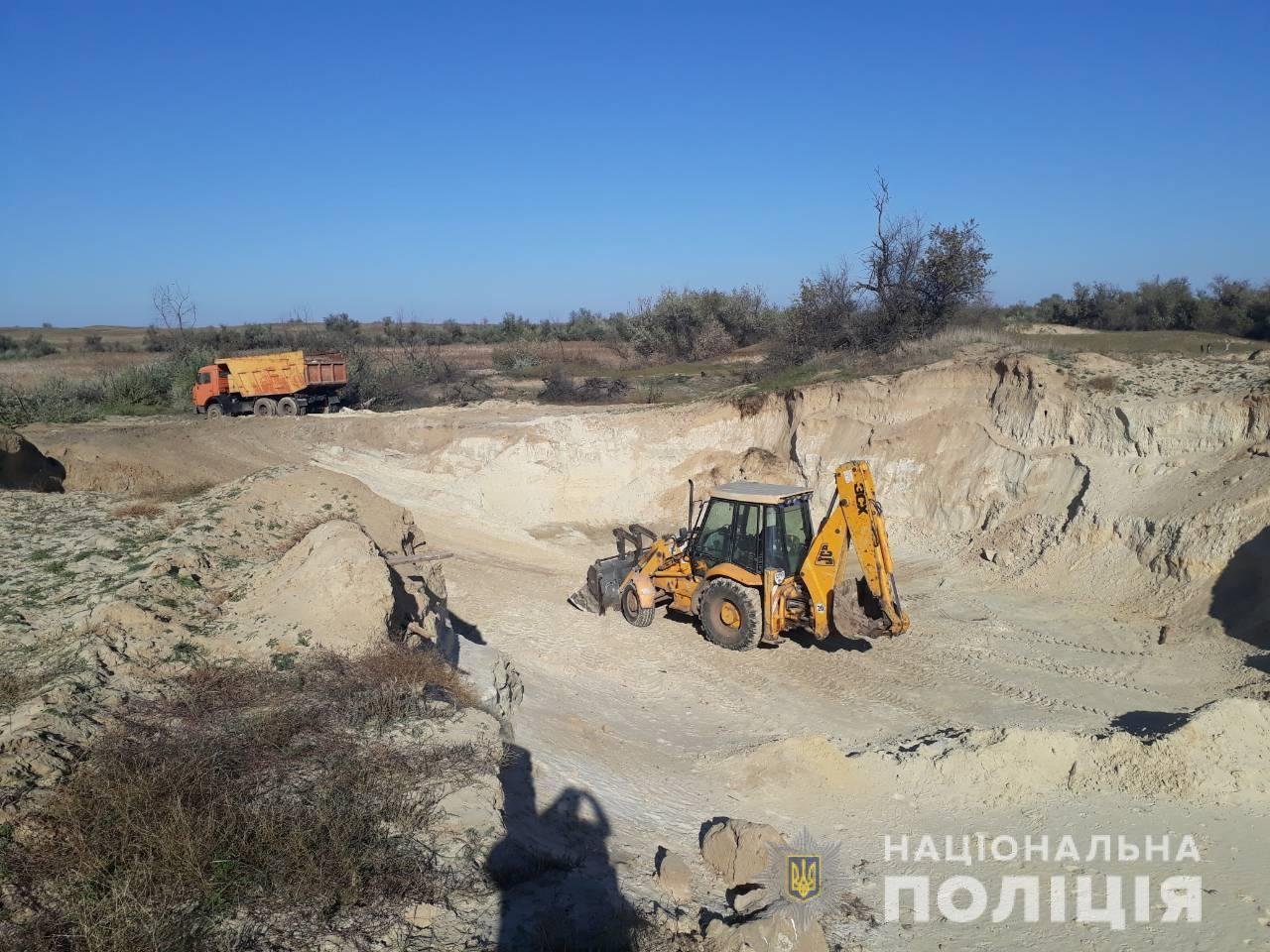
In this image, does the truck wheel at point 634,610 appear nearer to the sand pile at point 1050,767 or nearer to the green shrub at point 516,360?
the sand pile at point 1050,767

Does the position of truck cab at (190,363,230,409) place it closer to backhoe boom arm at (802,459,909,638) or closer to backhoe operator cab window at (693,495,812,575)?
backhoe operator cab window at (693,495,812,575)

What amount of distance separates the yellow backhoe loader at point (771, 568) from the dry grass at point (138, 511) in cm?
703

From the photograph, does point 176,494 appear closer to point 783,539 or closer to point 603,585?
point 603,585

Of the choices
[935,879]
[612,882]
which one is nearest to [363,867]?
[612,882]

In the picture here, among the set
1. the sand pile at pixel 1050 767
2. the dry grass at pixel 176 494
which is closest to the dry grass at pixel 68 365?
the dry grass at pixel 176 494

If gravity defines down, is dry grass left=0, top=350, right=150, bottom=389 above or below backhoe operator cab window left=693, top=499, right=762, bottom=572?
above

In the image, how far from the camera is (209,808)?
4.79 m

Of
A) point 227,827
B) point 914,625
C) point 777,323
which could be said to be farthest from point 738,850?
point 777,323

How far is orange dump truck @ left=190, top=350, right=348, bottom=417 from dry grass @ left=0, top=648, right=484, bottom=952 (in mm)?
21209

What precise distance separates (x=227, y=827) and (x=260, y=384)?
2382 cm

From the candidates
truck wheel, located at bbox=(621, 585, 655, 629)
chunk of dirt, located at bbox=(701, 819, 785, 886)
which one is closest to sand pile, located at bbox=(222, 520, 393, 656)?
chunk of dirt, located at bbox=(701, 819, 785, 886)

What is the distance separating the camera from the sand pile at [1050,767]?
7.14 metres

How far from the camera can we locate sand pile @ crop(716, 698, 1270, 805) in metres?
7.14

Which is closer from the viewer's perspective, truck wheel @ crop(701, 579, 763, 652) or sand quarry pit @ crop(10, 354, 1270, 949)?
sand quarry pit @ crop(10, 354, 1270, 949)
